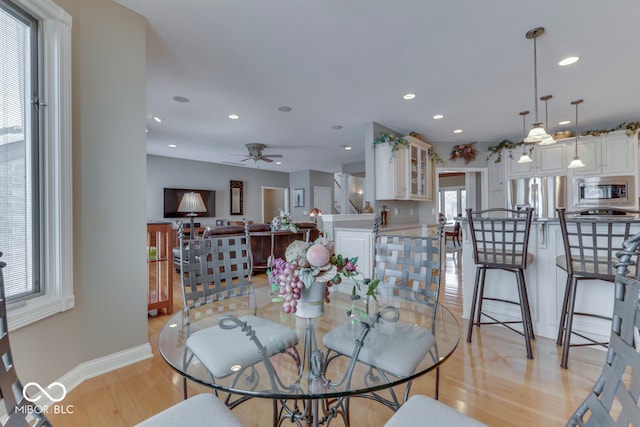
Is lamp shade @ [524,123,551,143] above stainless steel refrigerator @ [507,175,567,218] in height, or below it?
above

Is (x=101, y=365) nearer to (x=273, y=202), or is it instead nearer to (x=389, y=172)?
A: (x=389, y=172)

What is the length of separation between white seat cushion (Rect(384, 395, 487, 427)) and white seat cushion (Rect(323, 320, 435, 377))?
14cm

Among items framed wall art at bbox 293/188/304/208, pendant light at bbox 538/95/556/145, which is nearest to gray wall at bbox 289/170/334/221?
framed wall art at bbox 293/188/304/208

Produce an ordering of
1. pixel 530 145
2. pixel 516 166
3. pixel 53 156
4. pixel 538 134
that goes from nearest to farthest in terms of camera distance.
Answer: pixel 53 156 → pixel 538 134 → pixel 530 145 → pixel 516 166

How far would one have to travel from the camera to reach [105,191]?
2006mm

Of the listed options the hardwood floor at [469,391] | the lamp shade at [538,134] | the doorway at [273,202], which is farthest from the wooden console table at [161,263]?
the doorway at [273,202]

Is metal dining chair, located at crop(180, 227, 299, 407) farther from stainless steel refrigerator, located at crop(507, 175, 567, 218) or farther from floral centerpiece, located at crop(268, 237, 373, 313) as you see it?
stainless steel refrigerator, located at crop(507, 175, 567, 218)

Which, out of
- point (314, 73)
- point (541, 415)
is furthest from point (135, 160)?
point (541, 415)

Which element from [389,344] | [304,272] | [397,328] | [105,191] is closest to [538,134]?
[397,328]

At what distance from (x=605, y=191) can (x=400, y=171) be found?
3.28m

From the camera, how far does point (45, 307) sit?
167cm

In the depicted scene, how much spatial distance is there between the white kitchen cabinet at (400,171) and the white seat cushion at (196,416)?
410 cm

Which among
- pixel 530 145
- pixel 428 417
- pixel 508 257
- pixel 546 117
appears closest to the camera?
pixel 428 417

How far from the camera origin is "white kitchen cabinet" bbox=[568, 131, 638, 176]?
444 centimetres
